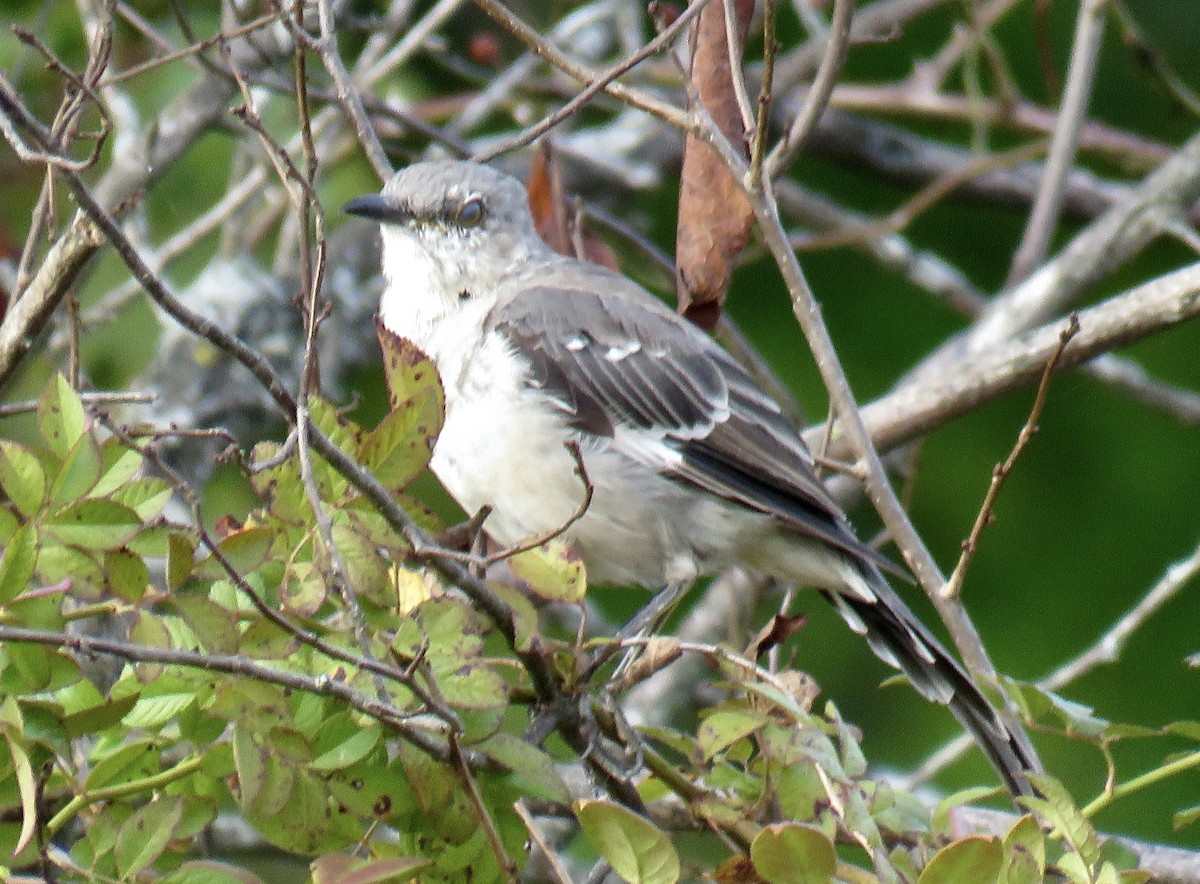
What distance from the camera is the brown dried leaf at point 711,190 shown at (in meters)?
3.40

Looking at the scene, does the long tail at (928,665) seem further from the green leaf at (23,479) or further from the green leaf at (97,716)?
the green leaf at (23,479)

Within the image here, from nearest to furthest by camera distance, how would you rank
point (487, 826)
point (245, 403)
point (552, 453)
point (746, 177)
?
point (487, 826)
point (746, 177)
point (552, 453)
point (245, 403)

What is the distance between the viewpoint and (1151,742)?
6.37m

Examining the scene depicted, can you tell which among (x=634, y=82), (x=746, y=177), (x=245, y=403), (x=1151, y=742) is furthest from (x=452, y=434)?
(x=1151, y=742)

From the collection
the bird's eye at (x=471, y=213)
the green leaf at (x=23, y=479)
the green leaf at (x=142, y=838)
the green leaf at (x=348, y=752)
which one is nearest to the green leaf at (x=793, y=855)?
the green leaf at (x=348, y=752)

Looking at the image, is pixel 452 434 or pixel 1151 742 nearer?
pixel 452 434

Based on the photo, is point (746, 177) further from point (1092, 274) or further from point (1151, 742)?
point (1151, 742)

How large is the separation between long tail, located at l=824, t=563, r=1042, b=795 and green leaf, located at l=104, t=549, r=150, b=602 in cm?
172

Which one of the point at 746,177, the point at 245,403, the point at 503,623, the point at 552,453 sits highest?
the point at 746,177

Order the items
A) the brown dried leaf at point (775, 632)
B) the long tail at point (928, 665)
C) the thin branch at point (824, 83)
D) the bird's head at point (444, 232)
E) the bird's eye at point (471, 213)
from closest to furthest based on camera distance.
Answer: the brown dried leaf at point (775, 632), the thin branch at point (824, 83), the long tail at point (928, 665), the bird's head at point (444, 232), the bird's eye at point (471, 213)

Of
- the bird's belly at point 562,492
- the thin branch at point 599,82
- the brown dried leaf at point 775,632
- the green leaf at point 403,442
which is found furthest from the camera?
the bird's belly at point 562,492

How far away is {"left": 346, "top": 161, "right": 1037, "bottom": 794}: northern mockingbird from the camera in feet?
11.9

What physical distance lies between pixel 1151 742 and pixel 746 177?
14.6 ft

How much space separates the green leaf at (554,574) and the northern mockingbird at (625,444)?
4.51 ft
